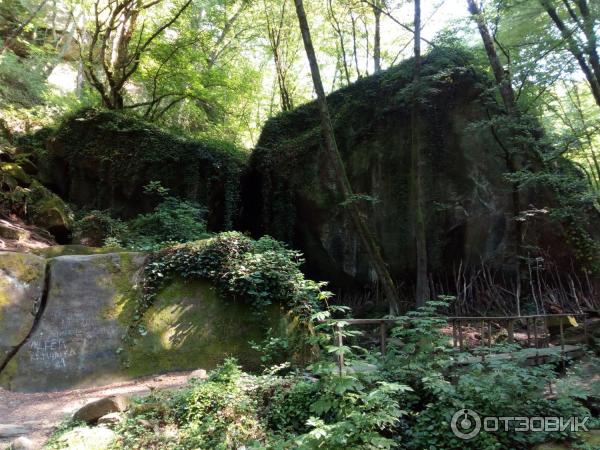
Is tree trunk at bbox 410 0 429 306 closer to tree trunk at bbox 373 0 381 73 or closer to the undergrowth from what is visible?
the undergrowth

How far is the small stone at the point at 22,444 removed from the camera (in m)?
3.71

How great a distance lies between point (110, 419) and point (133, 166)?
9.32 m

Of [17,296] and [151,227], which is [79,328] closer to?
[17,296]

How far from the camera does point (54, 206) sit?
10656mm

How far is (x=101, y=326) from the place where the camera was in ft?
20.7

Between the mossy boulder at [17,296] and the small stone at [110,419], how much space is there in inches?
100

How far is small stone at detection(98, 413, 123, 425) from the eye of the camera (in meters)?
4.17

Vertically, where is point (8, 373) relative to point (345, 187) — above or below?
below

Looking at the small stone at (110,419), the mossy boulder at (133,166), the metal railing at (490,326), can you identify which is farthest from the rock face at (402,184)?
the small stone at (110,419)

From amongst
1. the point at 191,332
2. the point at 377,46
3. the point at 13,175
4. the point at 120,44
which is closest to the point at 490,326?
the point at 191,332

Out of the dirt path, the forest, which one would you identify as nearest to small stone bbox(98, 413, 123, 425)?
the forest

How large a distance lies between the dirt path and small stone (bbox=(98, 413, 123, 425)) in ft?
1.70

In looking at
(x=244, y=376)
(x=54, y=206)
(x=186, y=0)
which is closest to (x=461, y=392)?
(x=244, y=376)

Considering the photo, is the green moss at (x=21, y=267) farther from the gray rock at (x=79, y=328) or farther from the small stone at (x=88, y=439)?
the small stone at (x=88, y=439)
